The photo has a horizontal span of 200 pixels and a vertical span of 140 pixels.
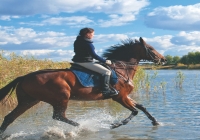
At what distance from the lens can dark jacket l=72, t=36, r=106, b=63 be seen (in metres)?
7.86

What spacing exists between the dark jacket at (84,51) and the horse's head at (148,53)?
1535mm

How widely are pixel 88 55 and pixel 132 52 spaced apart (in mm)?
1567

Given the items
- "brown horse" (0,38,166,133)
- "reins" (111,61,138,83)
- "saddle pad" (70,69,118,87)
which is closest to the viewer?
"brown horse" (0,38,166,133)

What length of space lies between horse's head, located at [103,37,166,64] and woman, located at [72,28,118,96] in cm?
106

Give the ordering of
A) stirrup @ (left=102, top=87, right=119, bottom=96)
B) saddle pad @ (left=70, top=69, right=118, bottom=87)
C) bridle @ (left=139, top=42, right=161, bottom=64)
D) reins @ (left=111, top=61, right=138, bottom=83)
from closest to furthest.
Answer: saddle pad @ (left=70, top=69, right=118, bottom=87)
stirrup @ (left=102, top=87, right=119, bottom=96)
reins @ (left=111, top=61, right=138, bottom=83)
bridle @ (left=139, top=42, right=161, bottom=64)

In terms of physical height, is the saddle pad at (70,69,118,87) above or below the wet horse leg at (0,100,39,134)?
above

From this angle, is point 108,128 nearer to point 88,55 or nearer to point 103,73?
point 103,73

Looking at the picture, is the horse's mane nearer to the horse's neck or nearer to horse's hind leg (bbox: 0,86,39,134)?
the horse's neck

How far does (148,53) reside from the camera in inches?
357

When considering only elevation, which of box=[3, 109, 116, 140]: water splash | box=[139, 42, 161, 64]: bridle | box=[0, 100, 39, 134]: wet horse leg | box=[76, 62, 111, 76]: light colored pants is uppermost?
box=[139, 42, 161, 64]: bridle

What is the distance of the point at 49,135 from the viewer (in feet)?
26.0

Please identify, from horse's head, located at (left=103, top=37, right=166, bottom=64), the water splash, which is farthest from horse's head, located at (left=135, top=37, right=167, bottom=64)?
the water splash

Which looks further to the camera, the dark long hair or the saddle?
the dark long hair

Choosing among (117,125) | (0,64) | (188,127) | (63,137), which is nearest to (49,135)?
(63,137)
